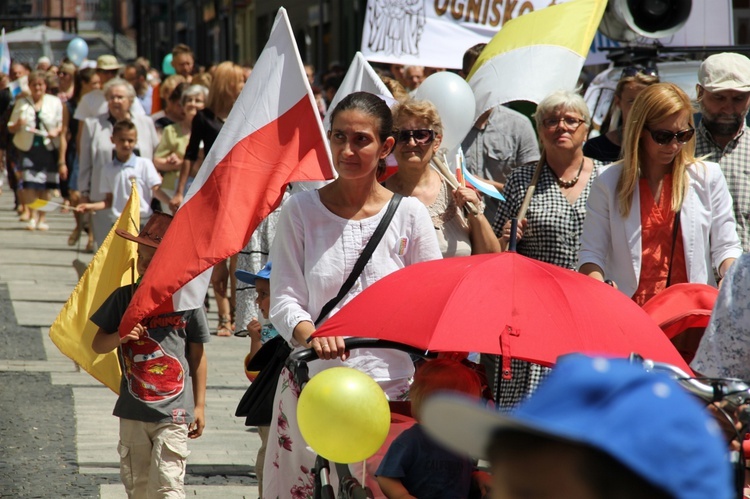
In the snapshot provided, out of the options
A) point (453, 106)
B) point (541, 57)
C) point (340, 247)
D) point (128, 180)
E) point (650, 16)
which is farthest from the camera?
point (128, 180)

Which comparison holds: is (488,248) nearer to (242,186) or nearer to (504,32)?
(242,186)

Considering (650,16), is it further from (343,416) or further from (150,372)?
(343,416)

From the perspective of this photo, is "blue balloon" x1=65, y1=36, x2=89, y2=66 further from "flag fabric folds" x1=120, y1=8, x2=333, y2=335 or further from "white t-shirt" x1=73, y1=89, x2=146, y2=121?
"flag fabric folds" x1=120, y1=8, x2=333, y2=335

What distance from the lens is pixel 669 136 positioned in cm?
480

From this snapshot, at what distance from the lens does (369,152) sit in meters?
4.22

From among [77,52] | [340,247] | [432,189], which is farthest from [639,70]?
[77,52]

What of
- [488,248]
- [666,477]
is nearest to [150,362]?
[488,248]

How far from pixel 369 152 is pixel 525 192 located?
Result: 1.73 metres

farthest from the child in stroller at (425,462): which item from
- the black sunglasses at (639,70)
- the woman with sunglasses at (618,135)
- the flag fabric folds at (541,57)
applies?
the black sunglasses at (639,70)

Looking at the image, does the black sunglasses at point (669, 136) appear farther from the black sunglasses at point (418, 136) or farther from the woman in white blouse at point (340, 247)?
the woman in white blouse at point (340, 247)

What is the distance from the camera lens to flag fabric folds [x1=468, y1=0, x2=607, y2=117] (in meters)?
7.26

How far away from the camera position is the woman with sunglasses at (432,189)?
518 cm

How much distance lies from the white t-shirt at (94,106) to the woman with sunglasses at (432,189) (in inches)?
314

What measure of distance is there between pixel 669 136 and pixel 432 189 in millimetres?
1032
